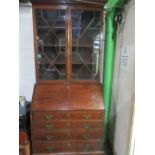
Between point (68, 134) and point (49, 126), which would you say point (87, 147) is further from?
point (49, 126)

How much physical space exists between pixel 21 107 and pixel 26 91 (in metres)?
0.40

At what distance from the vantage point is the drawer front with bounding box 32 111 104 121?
6.10ft

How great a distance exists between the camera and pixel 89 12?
1.99 m

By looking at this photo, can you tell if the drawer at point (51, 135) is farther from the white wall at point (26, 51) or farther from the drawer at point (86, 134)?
the white wall at point (26, 51)

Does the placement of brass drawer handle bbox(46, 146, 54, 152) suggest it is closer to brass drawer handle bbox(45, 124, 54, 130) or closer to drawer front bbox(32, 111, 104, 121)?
brass drawer handle bbox(45, 124, 54, 130)

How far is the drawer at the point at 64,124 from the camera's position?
6.17 feet

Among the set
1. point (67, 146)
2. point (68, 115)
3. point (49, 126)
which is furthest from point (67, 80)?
point (67, 146)

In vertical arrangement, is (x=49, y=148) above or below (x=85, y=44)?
below

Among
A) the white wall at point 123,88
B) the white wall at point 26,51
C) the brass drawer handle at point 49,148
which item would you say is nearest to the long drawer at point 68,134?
the brass drawer handle at point 49,148

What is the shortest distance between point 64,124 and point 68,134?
138mm

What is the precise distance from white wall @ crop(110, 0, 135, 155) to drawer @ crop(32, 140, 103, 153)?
0.28m

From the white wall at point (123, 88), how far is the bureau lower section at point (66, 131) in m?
0.23

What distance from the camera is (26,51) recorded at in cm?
223
